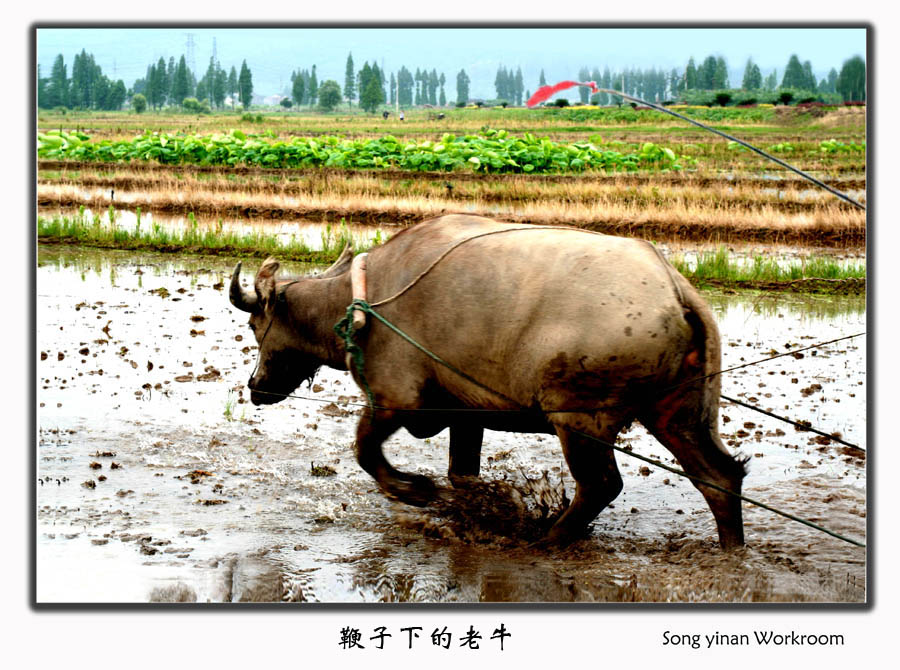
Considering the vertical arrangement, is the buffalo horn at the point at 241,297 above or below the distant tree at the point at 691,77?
below

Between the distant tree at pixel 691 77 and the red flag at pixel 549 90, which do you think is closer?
the red flag at pixel 549 90

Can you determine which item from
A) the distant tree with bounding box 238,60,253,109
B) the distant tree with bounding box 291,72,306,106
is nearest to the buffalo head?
the distant tree with bounding box 238,60,253,109

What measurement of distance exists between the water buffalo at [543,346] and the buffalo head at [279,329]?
0.08 feet

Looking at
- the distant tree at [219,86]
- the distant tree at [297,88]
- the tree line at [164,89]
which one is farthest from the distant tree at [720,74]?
the distant tree at [297,88]

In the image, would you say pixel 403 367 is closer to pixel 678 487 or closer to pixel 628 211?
pixel 678 487

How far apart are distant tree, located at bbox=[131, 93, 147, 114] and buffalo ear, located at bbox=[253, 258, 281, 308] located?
130 feet

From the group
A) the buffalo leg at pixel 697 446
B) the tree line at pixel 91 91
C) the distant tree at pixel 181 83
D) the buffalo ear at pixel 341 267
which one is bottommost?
the buffalo leg at pixel 697 446

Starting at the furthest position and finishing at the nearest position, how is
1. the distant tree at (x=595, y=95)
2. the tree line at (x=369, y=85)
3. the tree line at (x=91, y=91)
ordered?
the tree line at (x=91, y=91) → the tree line at (x=369, y=85) → the distant tree at (x=595, y=95)

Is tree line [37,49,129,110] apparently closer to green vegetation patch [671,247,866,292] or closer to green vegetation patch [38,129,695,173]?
green vegetation patch [38,129,695,173]

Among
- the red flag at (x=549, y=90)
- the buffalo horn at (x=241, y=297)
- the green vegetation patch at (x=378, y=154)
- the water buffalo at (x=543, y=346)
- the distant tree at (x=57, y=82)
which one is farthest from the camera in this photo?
the green vegetation patch at (x=378, y=154)

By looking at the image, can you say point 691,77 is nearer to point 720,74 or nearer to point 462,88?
point 720,74

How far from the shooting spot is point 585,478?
4.05 metres

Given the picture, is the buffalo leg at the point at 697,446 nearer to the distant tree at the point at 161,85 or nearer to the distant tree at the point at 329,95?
the distant tree at the point at 161,85

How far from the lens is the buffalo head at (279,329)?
4.78 meters
